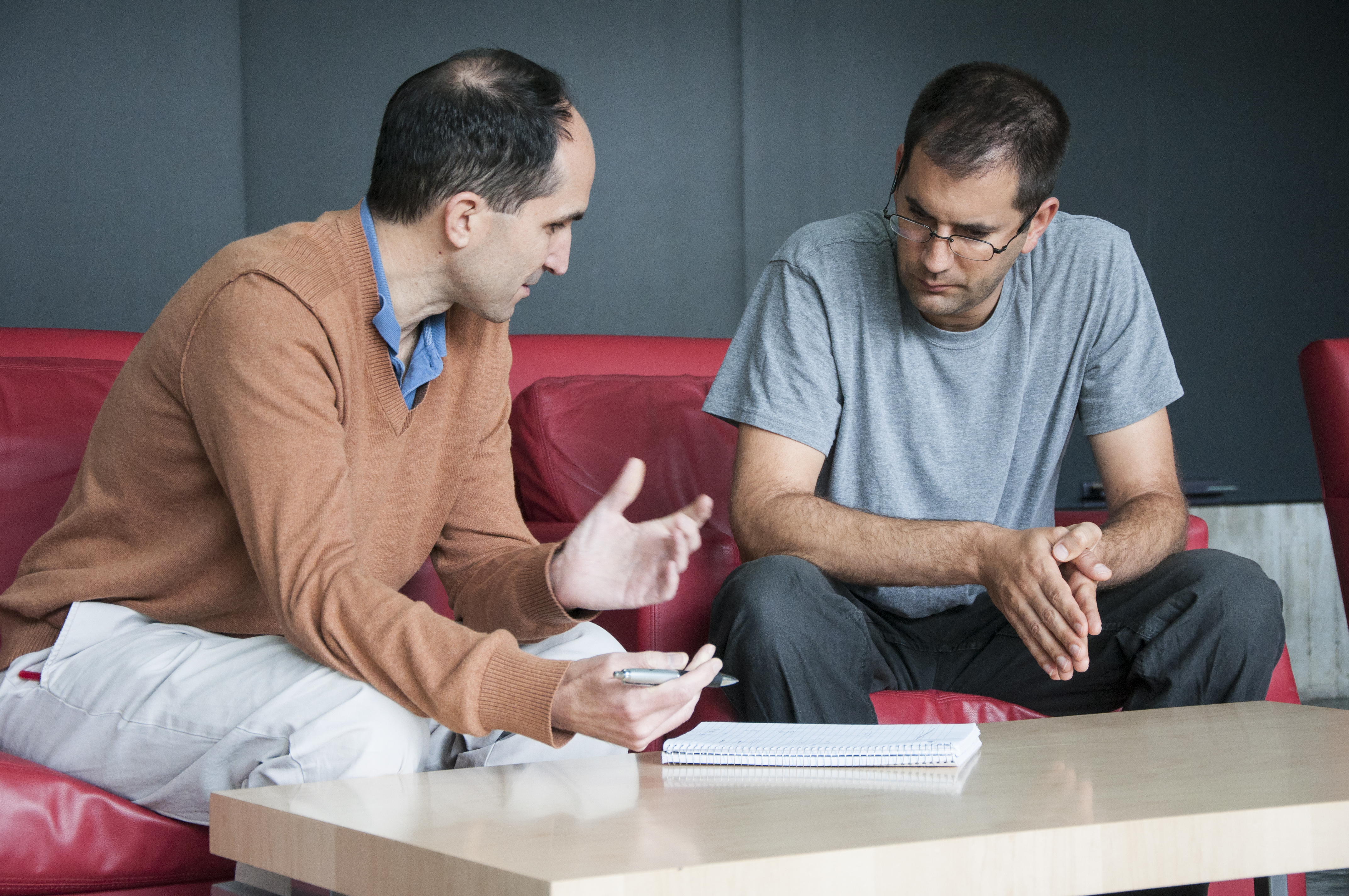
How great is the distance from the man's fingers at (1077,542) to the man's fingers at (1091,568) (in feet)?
0.06

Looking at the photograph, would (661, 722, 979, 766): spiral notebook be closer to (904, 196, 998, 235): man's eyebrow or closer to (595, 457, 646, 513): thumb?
(595, 457, 646, 513): thumb

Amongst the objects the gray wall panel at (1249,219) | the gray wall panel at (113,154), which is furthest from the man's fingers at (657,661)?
the gray wall panel at (1249,219)

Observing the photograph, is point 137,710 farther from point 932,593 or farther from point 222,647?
point 932,593

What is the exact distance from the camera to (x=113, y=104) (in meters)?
3.30

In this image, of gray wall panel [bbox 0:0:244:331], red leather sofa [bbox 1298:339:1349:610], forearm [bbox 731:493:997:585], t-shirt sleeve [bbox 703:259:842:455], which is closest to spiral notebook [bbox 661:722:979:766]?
forearm [bbox 731:493:997:585]

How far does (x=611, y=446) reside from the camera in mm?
2252

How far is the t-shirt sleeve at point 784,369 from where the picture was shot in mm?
1941

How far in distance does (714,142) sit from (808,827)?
3.44 metres

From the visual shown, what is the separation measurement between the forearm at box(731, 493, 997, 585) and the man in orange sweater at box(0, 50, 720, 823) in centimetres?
32

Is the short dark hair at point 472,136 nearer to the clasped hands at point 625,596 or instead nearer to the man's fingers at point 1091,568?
the clasped hands at point 625,596

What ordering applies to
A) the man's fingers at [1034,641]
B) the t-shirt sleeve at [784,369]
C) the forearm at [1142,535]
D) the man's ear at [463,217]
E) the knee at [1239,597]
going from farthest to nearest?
1. the t-shirt sleeve at [784,369]
2. the forearm at [1142,535]
3. the knee at [1239,597]
4. the man's fingers at [1034,641]
5. the man's ear at [463,217]

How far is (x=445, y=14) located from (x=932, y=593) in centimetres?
261

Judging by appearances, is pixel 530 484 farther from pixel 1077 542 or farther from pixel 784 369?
pixel 1077 542

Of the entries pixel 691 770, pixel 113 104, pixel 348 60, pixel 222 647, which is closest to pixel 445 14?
pixel 348 60
